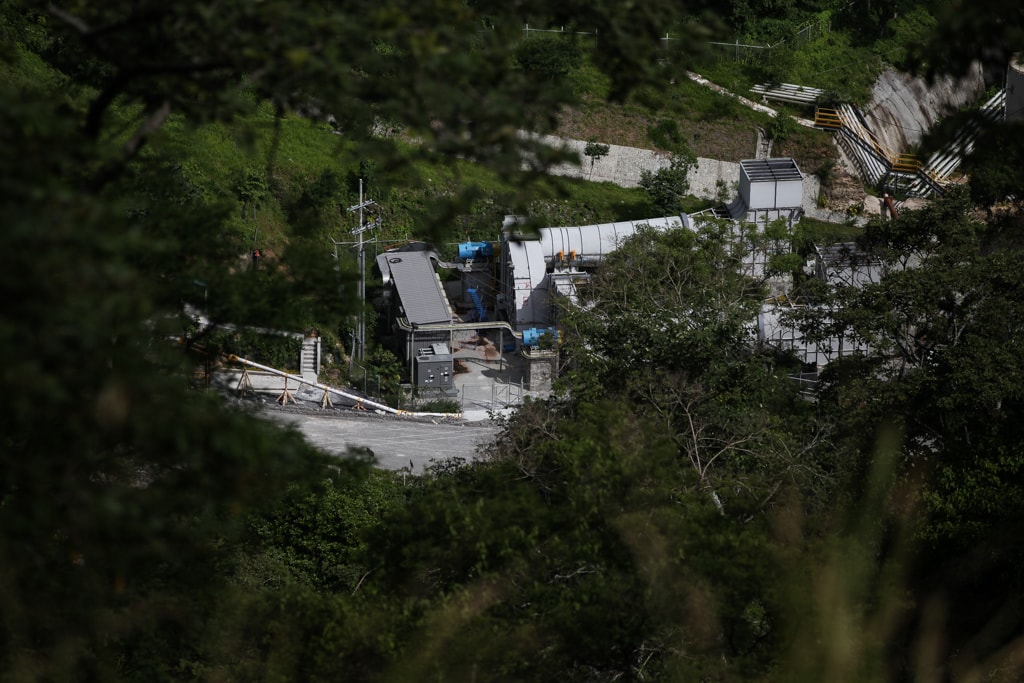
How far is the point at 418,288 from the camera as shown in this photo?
38.4m

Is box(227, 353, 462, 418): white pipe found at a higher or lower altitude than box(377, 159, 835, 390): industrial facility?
lower

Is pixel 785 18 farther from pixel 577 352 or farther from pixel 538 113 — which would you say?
pixel 538 113

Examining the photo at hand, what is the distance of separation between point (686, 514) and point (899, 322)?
1382cm

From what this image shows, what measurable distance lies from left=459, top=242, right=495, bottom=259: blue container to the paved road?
30.4ft

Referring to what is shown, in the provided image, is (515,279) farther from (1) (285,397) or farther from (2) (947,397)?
(2) (947,397)

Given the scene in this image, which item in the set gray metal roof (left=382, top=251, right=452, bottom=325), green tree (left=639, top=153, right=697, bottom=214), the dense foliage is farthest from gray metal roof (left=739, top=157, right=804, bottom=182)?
the dense foliage

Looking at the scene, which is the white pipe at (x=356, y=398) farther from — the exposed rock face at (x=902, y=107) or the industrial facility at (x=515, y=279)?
the exposed rock face at (x=902, y=107)

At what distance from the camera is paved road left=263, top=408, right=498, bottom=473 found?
3111 centimetres

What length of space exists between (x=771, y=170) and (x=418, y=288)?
12724 mm

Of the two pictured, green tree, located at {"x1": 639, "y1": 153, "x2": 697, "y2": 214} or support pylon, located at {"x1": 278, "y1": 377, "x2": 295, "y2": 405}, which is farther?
green tree, located at {"x1": 639, "y1": 153, "x2": 697, "y2": 214}

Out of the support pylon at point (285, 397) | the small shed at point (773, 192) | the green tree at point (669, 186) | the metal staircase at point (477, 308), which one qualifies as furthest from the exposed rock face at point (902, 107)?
the support pylon at point (285, 397)

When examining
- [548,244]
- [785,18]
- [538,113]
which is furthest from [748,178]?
[538,113]

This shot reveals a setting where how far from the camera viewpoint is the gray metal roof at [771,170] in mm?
40781

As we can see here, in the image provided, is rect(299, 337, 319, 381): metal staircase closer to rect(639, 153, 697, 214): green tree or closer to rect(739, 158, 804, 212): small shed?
rect(739, 158, 804, 212): small shed
